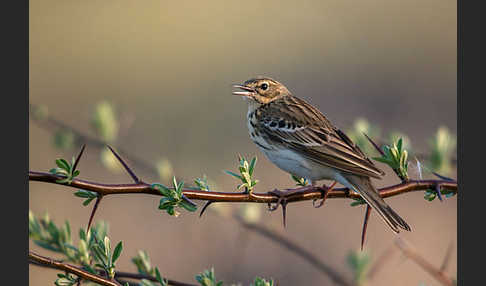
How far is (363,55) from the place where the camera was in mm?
15945

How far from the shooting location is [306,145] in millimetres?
5105

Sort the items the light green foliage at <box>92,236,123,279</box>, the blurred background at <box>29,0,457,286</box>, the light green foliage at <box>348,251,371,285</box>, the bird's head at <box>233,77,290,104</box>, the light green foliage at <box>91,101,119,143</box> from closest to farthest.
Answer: the light green foliage at <box>92,236,123,279</box>, the light green foliage at <box>348,251,371,285</box>, the light green foliage at <box>91,101,119,143</box>, the bird's head at <box>233,77,290,104</box>, the blurred background at <box>29,0,457,286</box>

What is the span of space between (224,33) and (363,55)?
4.16 m

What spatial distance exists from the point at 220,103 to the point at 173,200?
1116cm

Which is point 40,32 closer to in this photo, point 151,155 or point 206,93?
point 206,93

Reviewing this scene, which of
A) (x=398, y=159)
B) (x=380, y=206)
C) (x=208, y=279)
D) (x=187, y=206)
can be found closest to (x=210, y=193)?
(x=187, y=206)

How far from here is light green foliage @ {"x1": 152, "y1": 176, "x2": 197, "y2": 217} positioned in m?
2.71

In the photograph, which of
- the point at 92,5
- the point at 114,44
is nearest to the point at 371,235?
the point at 114,44

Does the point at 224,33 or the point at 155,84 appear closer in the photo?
the point at 155,84

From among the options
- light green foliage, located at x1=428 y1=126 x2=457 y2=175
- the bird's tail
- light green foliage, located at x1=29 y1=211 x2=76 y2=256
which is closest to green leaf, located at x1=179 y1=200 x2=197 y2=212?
light green foliage, located at x1=29 y1=211 x2=76 y2=256

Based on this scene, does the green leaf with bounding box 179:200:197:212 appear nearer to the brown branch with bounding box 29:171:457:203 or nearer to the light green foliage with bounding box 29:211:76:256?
the brown branch with bounding box 29:171:457:203

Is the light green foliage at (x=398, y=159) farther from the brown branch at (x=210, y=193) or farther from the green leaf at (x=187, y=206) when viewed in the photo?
the green leaf at (x=187, y=206)

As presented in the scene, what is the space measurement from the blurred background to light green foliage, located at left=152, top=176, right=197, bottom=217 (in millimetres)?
1792

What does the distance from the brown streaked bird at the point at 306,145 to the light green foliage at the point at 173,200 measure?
161 cm
